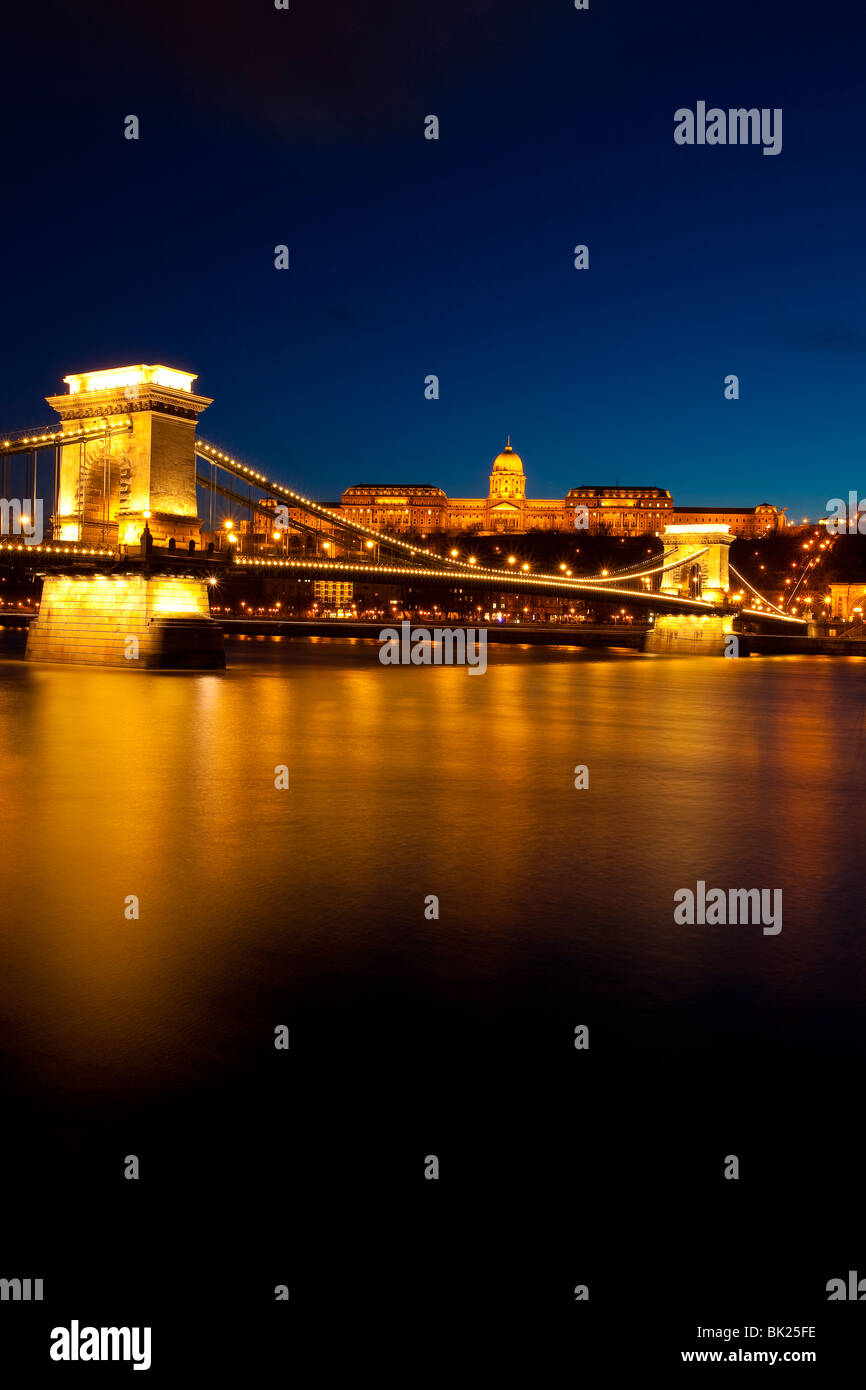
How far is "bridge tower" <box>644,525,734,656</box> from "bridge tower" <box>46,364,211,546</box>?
40.7m

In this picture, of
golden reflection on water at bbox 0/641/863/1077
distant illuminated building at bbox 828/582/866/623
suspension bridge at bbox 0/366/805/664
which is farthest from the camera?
distant illuminated building at bbox 828/582/866/623

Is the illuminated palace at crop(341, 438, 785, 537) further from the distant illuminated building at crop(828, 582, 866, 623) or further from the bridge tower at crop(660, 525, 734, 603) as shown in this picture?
the bridge tower at crop(660, 525, 734, 603)

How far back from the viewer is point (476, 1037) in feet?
13.6

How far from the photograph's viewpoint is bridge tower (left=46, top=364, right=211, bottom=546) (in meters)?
34.7

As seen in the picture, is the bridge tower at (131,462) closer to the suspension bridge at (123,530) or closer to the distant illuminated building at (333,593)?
the suspension bridge at (123,530)

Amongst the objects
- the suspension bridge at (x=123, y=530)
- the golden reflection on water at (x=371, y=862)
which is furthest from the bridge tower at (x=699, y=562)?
the golden reflection on water at (x=371, y=862)

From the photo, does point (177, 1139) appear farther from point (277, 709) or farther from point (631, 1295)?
point (277, 709)

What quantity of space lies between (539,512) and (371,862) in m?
183

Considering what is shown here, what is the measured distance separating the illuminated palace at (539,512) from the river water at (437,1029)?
6522 inches

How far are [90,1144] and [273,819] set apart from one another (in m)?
5.94

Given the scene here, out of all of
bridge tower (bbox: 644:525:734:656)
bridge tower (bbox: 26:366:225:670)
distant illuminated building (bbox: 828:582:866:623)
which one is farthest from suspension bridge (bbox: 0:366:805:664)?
distant illuminated building (bbox: 828:582:866:623)

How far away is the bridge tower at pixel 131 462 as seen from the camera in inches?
1364

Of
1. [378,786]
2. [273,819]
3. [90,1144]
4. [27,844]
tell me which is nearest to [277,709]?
[378,786]
